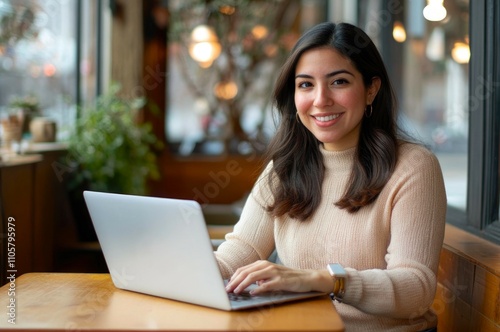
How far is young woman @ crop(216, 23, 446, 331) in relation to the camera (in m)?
1.74

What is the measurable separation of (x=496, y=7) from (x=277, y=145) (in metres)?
0.82

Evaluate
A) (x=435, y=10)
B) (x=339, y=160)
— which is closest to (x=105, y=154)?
(x=435, y=10)

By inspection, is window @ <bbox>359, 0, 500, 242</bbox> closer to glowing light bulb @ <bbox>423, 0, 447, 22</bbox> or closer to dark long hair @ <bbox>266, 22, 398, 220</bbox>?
glowing light bulb @ <bbox>423, 0, 447, 22</bbox>

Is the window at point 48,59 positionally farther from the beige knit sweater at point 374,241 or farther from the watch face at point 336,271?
the watch face at point 336,271

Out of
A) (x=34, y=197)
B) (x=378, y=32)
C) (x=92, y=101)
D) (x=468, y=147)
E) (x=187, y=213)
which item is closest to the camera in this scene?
(x=187, y=213)

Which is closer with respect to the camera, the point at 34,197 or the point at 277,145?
the point at 277,145

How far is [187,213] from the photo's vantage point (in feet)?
4.92

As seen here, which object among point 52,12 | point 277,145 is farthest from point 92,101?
point 277,145

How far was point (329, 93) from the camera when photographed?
2.01 meters

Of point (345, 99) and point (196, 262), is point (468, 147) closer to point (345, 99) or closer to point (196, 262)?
point (345, 99)

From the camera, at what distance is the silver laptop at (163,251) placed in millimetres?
1509

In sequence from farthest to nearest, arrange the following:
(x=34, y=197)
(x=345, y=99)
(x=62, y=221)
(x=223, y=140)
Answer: (x=223, y=140), (x=62, y=221), (x=34, y=197), (x=345, y=99)

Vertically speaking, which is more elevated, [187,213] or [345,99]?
[345,99]

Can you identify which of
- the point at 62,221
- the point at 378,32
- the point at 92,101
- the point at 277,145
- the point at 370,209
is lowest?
the point at 62,221
